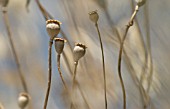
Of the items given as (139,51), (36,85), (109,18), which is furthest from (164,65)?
(36,85)

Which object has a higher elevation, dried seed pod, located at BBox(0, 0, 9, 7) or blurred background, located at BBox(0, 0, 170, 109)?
dried seed pod, located at BBox(0, 0, 9, 7)

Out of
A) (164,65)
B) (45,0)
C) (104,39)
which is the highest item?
(45,0)

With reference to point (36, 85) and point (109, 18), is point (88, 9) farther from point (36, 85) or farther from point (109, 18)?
point (36, 85)

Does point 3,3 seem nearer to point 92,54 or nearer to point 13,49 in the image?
point 13,49

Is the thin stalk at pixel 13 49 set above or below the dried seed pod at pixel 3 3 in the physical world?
below

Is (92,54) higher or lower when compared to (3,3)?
lower

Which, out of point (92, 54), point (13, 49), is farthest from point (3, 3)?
point (92, 54)

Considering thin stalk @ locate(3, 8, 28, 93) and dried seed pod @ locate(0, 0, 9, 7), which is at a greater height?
dried seed pod @ locate(0, 0, 9, 7)

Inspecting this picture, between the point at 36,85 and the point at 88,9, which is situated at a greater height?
the point at 88,9
